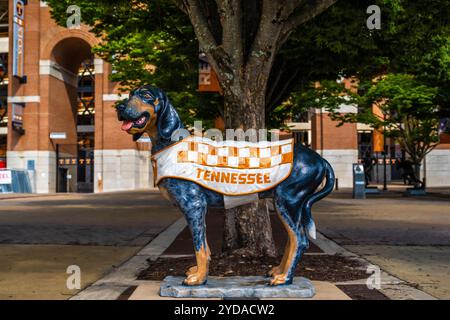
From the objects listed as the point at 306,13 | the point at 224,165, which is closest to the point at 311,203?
the point at 224,165

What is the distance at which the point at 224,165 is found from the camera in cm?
479

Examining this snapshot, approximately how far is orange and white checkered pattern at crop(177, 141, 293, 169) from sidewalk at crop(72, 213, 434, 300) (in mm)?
1416

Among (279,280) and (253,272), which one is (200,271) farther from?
(253,272)

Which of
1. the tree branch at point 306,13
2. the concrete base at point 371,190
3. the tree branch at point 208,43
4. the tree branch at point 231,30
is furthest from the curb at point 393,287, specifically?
the concrete base at point 371,190

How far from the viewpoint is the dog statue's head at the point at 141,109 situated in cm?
468

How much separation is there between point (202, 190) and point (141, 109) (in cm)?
101

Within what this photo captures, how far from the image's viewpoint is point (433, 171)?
41062 millimetres

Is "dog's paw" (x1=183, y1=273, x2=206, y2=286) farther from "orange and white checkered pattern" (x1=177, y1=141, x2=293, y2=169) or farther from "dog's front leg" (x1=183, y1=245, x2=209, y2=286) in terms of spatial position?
"orange and white checkered pattern" (x1=177, y1=141, x2=293, y2=169)

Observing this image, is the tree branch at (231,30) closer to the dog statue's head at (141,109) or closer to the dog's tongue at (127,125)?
the dog statue's head at (141,109)

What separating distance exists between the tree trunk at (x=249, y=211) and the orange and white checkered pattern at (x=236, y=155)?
1988 millimetres

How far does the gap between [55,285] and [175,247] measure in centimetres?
338

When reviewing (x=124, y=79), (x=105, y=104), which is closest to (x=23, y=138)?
(x=105, y=104)
